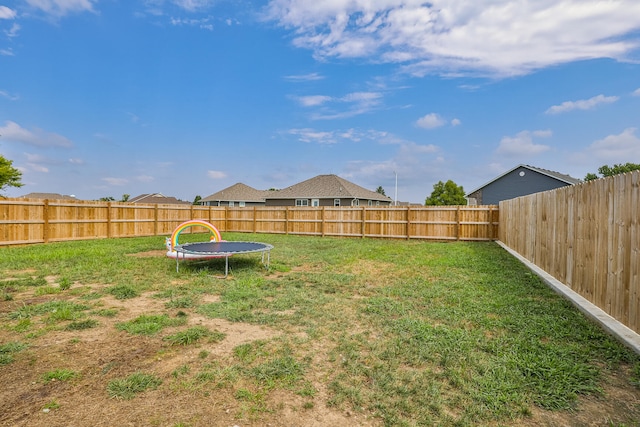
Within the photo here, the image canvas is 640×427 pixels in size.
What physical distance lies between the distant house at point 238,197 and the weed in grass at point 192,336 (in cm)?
3531

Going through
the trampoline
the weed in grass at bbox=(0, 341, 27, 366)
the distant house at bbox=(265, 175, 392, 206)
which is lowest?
the weed in grass at bbox=(0, 341, 27, 366)

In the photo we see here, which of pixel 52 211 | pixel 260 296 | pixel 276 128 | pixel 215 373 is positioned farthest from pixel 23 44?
pixel 215 373

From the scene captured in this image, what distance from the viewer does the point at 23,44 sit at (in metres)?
13.4

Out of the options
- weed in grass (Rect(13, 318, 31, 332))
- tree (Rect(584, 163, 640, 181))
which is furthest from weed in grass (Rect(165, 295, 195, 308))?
tree (Rect(584, 163, 640, 181))

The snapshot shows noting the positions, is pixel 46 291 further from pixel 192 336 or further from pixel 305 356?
pixel 305 356

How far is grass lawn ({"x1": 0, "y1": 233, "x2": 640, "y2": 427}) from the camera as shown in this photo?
2.24m

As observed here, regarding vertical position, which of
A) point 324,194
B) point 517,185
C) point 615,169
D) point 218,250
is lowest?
point 218,250

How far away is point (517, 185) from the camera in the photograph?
26547 millimetres

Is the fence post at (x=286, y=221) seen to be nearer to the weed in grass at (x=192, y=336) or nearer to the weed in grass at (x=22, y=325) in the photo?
the weed in grass at (x=22, y=325)

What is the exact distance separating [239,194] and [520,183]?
30.7 m

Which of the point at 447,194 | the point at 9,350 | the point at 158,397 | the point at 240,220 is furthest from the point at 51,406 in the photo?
the point at 447,194

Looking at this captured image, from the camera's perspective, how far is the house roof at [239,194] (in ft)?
130

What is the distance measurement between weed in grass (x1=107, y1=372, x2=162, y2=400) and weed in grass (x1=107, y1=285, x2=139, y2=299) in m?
3.02

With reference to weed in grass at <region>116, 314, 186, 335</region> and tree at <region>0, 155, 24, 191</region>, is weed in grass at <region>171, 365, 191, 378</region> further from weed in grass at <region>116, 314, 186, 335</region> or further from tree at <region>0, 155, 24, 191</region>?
tree at <region>0, 155, 24, 191</region>
